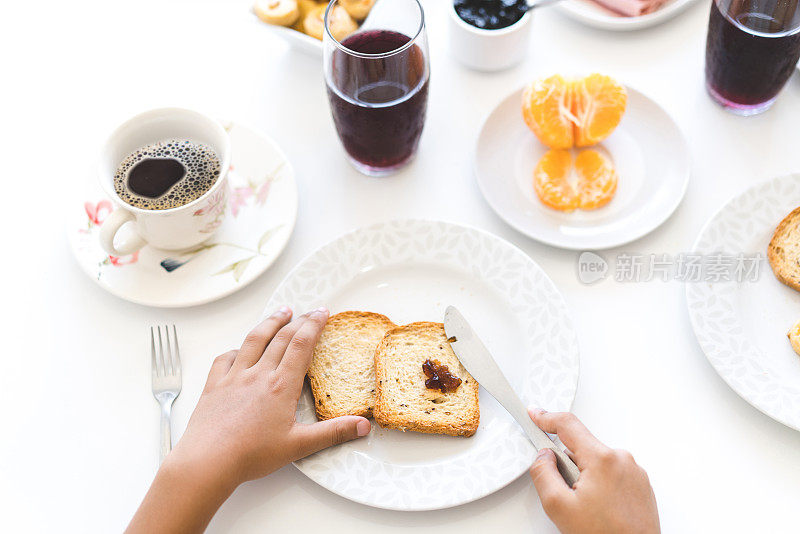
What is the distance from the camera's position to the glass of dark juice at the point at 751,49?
1.30m

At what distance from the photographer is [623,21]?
157 cm

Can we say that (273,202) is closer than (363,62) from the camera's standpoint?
No

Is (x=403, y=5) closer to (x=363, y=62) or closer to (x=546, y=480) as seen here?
(x=363, y=62)

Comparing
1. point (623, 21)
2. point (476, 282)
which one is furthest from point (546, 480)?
point (623, 21)

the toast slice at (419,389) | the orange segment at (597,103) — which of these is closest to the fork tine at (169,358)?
the toast slice at (419,389)

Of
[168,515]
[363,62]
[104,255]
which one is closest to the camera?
[168,515]

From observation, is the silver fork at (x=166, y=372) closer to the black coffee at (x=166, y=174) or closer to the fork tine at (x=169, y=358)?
the fork tine at (x=169, y=358)

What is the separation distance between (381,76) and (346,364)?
0.49m

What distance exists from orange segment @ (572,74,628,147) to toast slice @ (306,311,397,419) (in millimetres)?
524

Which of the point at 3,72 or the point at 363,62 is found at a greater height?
the point at 363,62

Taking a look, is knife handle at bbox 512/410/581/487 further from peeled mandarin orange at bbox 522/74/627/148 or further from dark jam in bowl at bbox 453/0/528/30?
dark jam in bowl at bbox 453/0/528/30

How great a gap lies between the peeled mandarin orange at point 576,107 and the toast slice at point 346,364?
48 cm

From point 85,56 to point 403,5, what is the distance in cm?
82

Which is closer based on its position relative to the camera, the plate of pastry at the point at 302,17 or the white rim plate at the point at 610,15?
the plate of pastry at the point at 302,17
